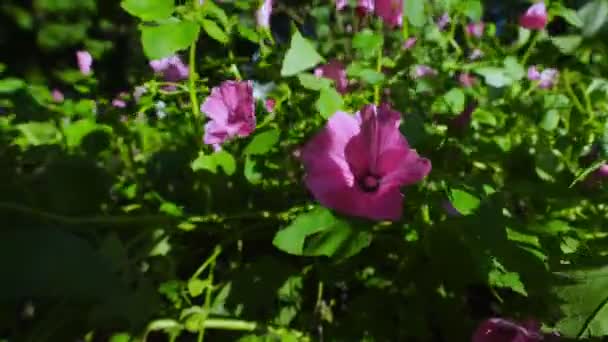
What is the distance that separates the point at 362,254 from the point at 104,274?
710 millimetres

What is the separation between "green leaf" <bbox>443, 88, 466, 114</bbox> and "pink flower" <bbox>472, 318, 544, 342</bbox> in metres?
0.38

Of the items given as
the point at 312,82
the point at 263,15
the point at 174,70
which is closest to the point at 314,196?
the point at 312,82

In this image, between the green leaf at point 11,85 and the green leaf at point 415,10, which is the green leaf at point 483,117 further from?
the green leaf at point 11,85

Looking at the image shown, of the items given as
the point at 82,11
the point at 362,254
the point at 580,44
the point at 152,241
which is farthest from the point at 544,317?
the point at 82,11

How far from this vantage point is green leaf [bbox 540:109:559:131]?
1.12m

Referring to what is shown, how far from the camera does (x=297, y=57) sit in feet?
2.45

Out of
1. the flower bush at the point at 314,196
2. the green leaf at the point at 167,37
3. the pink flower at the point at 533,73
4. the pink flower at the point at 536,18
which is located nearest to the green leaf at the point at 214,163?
the flower bush at the point at 314,196

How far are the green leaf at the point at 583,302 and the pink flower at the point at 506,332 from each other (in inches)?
6.8

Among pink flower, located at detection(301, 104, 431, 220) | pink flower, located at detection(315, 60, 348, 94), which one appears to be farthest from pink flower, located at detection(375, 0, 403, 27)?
pink flower, located at detection(301, 104, 431, 220)

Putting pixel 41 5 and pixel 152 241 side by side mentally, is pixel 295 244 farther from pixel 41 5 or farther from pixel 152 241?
pixel 41 5

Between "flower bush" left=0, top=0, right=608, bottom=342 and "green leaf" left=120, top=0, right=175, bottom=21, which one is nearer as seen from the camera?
"flower bush" left=0, top=0, right=608, bottom=342

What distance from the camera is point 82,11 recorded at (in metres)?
6.52

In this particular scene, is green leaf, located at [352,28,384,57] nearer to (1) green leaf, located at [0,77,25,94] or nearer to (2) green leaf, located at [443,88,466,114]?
(2) green leaf, located at [443,88,466,114]

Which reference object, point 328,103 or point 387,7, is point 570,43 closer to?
point 328,103
